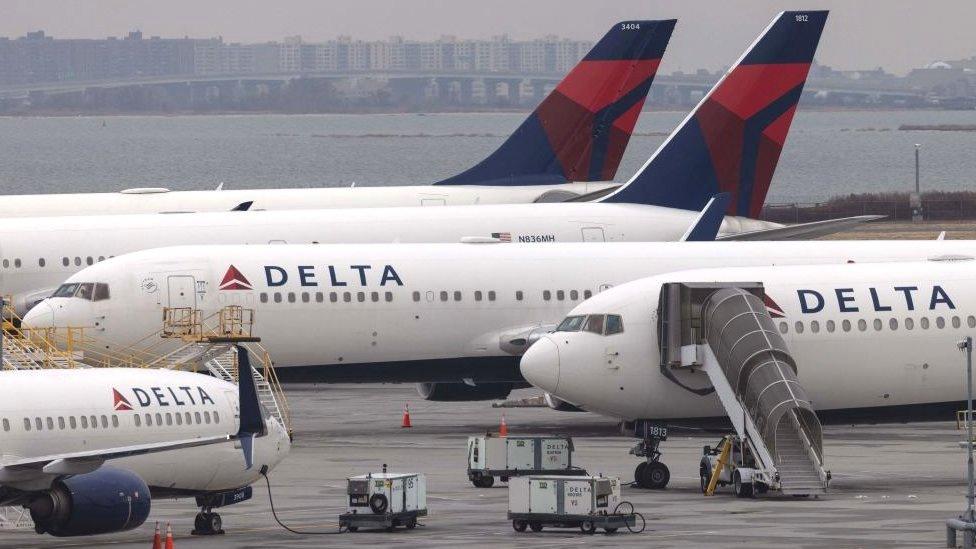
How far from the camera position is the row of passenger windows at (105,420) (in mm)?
36375

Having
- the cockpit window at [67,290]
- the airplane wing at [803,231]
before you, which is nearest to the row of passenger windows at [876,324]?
the cockpit window at [67,290]

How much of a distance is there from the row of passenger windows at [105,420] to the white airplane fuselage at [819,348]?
10.1 meters

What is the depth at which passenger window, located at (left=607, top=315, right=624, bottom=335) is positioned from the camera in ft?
153

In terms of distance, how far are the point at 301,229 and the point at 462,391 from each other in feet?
34.9

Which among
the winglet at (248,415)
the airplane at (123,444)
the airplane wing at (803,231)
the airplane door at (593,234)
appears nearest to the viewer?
the airplane at (123,444)

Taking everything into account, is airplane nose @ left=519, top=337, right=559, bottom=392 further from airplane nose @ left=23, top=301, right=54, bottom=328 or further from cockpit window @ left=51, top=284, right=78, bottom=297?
airplane nose @ left=23, top=301, right=54, bottom=328

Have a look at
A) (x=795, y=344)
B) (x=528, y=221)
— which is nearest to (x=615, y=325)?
(x=795, y=344)

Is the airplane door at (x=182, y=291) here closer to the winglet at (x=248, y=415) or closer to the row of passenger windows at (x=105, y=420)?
the row of passenger windows at (x=105, y=420)

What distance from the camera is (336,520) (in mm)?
40375

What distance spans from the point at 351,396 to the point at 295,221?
7.10 metres

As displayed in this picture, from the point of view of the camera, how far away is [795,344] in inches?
1866

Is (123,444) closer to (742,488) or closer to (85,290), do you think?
(742,488)

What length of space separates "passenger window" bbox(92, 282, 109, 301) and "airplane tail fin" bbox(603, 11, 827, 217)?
21424 mm

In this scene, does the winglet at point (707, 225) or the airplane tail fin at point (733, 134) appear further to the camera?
the airplane tail fin at point (733, 134)
